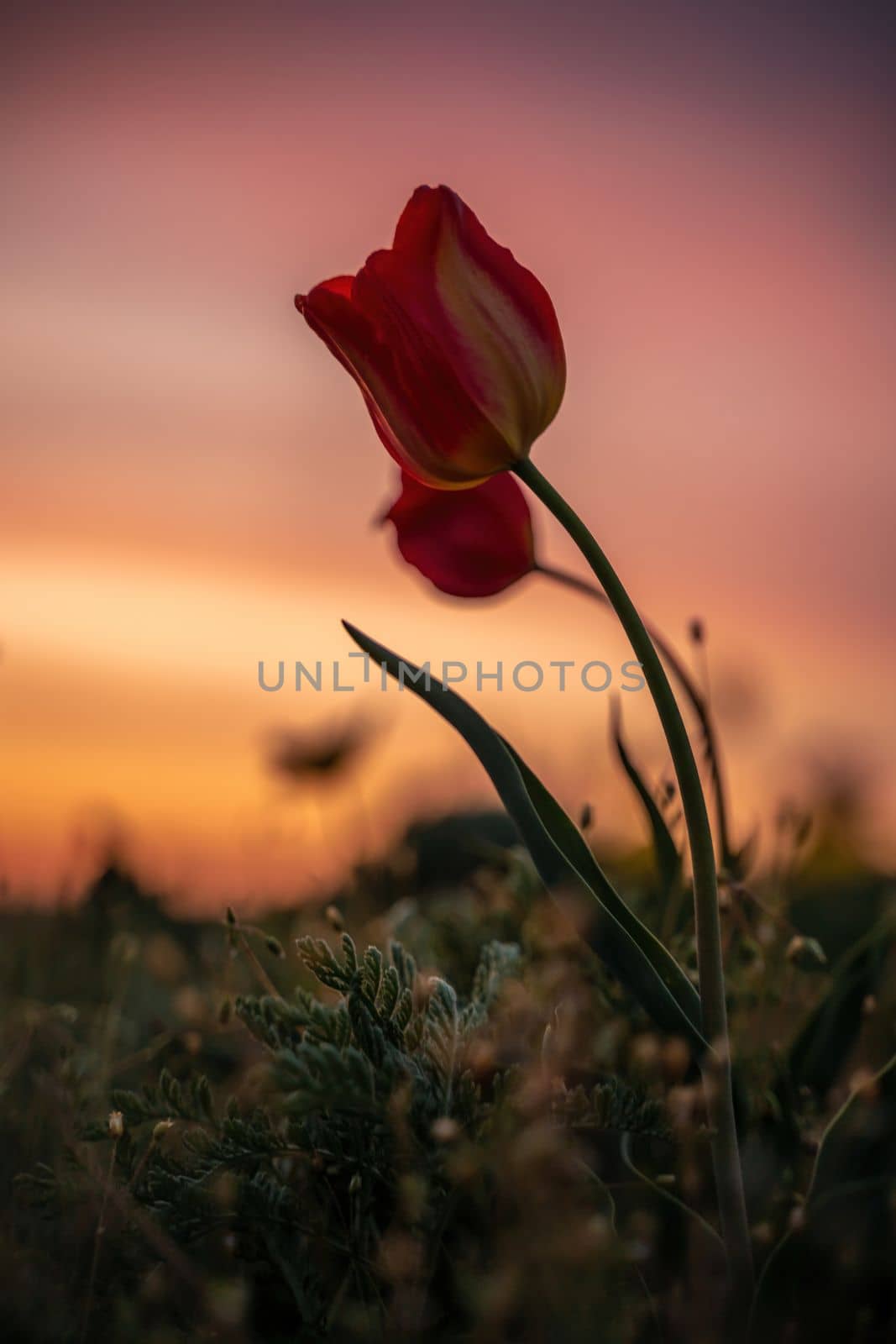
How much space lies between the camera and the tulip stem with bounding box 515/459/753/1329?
34.9 inches

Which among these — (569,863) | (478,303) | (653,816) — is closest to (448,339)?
(478,303)

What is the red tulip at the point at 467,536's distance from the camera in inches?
43.7

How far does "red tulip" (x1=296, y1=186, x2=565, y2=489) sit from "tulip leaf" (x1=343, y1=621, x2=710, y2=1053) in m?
0.20

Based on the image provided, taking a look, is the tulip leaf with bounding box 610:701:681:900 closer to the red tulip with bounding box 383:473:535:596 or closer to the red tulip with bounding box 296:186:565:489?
the red tulip with bounding box 383:473:535:596

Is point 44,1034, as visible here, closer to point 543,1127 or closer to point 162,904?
point 543,1127

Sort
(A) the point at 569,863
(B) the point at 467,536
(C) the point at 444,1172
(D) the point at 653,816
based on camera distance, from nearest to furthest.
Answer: (C) the point at 444,1172
(A) the point at 569,863
(B) the point at 467,536
(D) the point at 653,816

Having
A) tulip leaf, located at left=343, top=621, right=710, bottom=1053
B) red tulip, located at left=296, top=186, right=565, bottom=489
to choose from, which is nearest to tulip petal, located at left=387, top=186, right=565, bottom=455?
red tulip, located at left=296, top=186, right=565, bottom=489

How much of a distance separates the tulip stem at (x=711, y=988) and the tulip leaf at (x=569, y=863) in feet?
0.08

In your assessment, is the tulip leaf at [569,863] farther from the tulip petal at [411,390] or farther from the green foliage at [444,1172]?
the tulip petal at [411,390]

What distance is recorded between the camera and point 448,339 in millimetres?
965

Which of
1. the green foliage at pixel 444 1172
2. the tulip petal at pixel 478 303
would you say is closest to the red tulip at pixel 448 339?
the tulip petal at pixel 478 303

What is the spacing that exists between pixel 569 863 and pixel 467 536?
1.16ft

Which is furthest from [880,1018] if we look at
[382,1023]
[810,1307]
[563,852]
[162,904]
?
[162,904]

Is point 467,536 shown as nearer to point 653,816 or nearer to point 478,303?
point 478,303
